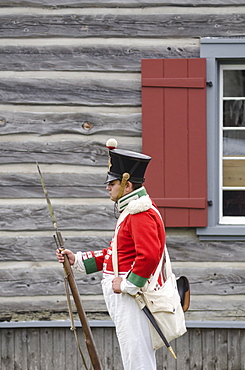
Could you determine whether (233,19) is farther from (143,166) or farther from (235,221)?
(143,166)

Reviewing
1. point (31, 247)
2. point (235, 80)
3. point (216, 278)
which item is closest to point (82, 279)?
point (31, 247)

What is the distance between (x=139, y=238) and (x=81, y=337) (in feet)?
7.47

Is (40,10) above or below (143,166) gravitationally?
above

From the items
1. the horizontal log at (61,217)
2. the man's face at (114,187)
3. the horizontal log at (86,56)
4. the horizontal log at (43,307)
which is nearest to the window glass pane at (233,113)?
the horizontal log at (86,56)

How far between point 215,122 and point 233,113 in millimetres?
253

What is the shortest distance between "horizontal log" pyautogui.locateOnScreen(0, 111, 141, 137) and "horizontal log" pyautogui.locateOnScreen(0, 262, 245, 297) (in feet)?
3.93

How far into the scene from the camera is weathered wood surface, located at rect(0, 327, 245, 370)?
→ 566cm

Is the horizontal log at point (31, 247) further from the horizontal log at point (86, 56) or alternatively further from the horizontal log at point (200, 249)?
the horizontal log at point (86, 56)

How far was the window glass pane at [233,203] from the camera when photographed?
5.75 metres

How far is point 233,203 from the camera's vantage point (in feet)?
18.9

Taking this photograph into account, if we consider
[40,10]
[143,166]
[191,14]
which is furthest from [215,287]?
[40,10]

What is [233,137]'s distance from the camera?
576cm

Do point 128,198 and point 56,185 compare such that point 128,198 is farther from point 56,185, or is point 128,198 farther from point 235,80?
point 235,80

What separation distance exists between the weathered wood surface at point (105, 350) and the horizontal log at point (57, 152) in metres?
1.51
